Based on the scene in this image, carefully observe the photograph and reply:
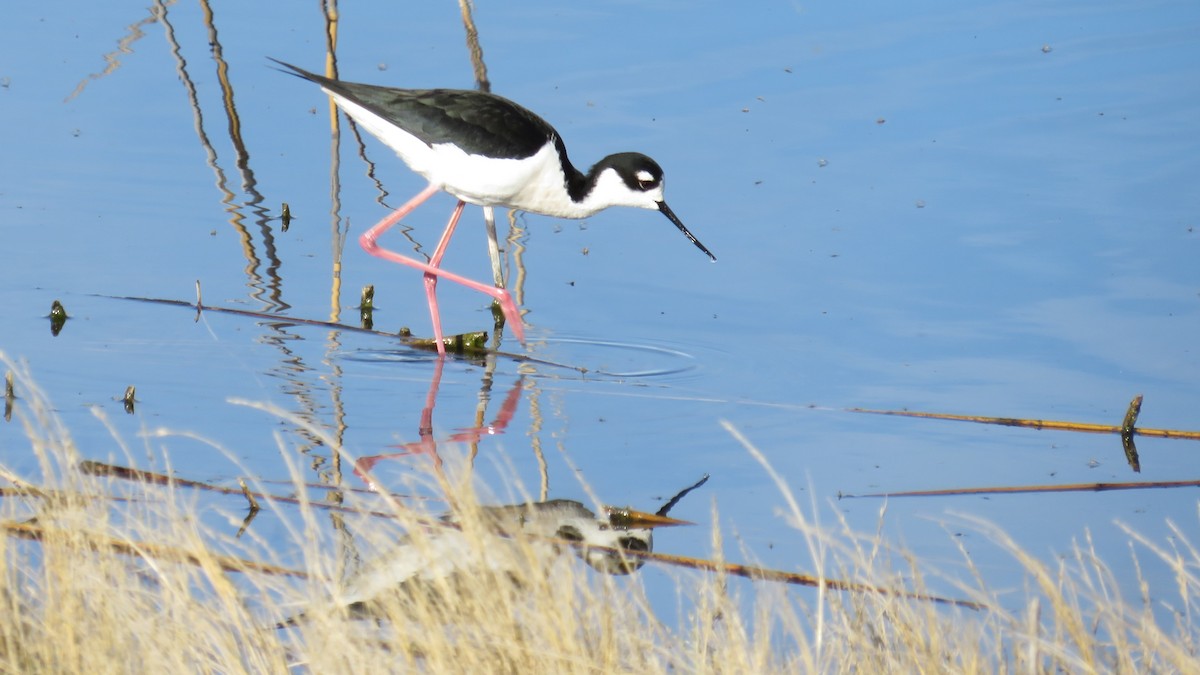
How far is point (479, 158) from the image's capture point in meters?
7.55

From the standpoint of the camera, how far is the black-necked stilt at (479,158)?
7551mm

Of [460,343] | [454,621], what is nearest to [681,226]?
[460,343]

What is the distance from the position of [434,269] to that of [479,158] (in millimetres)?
503

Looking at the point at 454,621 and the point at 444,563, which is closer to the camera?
the point at 454,621

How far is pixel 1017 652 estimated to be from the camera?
381cm

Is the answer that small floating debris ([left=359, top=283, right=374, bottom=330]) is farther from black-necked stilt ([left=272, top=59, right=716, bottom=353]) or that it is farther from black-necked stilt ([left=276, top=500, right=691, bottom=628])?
black-necked stilt ([left=276, top=500, right=691, bottom=628])

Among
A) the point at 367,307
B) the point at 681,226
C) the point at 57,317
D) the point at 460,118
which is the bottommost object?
the point at 57,317

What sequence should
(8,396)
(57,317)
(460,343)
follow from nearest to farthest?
(8,396)
(57,317)
(460,343)

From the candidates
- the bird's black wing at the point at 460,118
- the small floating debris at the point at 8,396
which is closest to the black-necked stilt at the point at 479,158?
the bird's black wing at the point at 460,118

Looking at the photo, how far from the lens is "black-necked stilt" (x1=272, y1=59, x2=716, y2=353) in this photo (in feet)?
24.8

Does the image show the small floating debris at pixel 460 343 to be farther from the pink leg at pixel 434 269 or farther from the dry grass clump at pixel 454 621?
the dry grass clump at pixel 454 621

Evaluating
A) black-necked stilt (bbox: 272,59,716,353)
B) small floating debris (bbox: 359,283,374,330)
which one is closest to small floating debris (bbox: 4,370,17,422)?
small floating debris (bbox: 359,283,374,330)

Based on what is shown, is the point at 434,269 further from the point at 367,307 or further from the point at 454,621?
the point at 454,621

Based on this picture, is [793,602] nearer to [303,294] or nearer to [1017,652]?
[1017,652]
